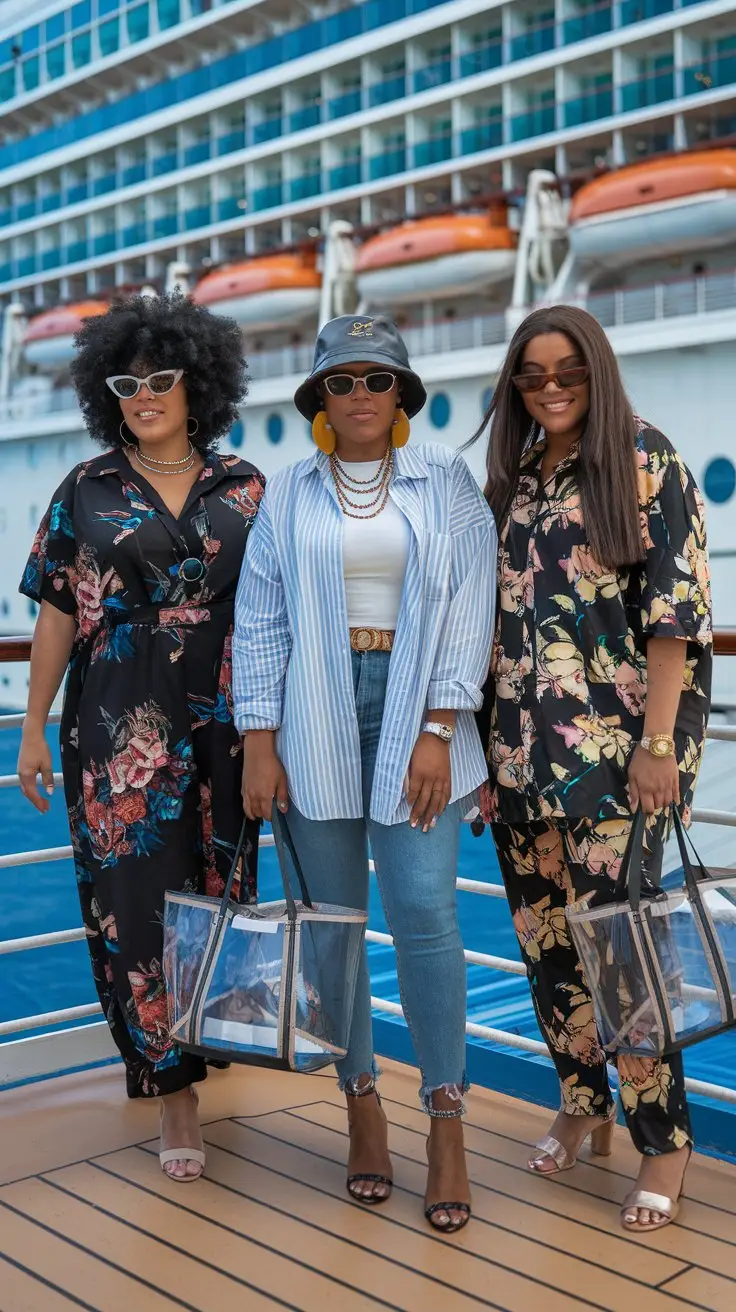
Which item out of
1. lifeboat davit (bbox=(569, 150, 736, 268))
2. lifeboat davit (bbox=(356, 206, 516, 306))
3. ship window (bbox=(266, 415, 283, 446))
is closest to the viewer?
lifeboat davit (bbox=(569, 150, 736, 268))

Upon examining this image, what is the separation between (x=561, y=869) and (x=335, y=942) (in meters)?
0.32

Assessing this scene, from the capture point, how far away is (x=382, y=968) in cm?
674

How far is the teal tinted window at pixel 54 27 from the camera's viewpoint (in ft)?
61.7

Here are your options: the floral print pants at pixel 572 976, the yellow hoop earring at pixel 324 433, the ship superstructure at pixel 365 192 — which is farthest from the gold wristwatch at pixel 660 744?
the ship superstructure at pixel 365 192

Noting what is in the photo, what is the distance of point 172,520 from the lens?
1822mm

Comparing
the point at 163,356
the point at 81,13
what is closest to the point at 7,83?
the point at 81,13

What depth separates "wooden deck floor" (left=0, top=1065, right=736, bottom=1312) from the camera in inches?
59.9

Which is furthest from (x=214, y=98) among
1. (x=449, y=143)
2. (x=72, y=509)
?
(x=72, y=509)

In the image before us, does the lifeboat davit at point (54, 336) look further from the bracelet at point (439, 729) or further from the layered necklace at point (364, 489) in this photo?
the bracelet at point (439, 729)

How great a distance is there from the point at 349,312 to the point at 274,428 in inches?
121

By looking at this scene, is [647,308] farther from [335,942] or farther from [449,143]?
[335,942]

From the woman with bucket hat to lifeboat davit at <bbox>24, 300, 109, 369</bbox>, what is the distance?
15.3 meters

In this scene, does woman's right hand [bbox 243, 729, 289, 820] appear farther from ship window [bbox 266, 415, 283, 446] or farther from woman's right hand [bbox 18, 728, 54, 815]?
ship window [bbox 266, 415, 283, 446]

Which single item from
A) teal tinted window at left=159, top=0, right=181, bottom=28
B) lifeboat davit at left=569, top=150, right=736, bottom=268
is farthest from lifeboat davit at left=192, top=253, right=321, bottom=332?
teal tinted window at left=159, top=0, right=181, bottom=28
